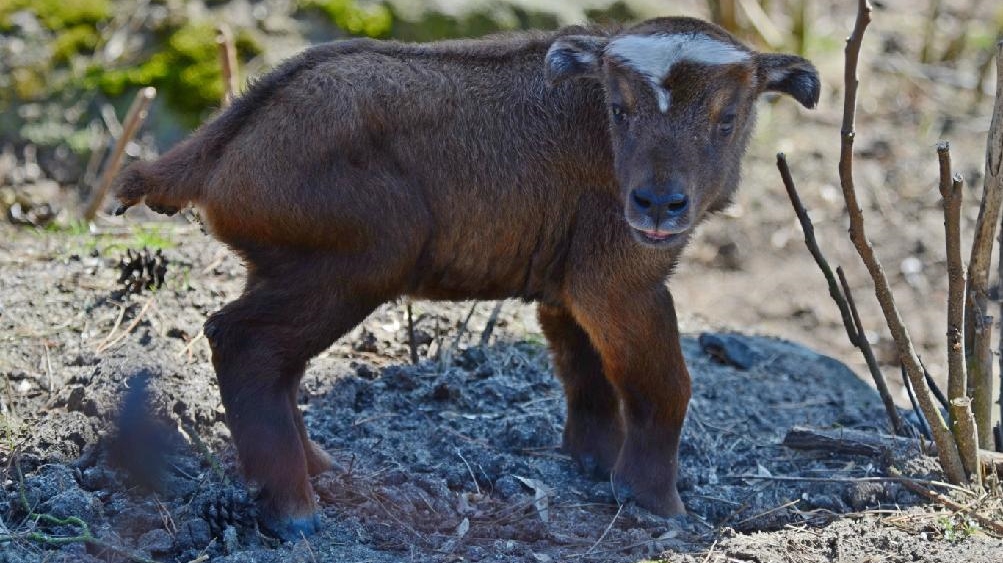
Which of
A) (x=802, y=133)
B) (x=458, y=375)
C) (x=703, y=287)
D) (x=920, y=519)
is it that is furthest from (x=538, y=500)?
(x=802, y=133)

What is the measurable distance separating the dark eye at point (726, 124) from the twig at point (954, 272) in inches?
36.8

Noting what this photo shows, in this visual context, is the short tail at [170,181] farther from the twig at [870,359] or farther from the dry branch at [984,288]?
the dry branch at [984,288]

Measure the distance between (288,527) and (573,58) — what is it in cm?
250

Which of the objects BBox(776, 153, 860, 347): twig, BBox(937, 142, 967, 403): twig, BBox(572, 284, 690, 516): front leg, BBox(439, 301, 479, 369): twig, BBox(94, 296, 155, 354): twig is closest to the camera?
BBox(937, 142, 967, 403): twig

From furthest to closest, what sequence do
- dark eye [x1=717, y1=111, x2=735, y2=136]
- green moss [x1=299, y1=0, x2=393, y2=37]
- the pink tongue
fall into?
green moss [x1=299, y1=0, x2=393, y2=37], dark eye [x1=717, y1=111, x2=735, y2=136], the pink tongue

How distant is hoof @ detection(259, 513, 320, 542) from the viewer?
5.21 meters

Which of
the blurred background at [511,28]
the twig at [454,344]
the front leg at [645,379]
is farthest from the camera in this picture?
the blurred background at [511,28]

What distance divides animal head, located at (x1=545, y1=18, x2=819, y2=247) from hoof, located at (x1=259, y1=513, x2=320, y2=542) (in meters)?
1.96

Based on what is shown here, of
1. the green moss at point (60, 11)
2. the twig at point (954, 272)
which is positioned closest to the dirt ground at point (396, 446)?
the twig at point (954, 272)

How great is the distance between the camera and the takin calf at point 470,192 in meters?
5.23

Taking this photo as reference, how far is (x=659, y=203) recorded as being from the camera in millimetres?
5324

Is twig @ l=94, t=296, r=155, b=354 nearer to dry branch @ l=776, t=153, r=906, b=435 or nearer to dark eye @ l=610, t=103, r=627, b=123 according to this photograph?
dark eye @ l=610, t=103, r=627, b=123

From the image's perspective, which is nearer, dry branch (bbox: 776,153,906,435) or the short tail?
the short tail

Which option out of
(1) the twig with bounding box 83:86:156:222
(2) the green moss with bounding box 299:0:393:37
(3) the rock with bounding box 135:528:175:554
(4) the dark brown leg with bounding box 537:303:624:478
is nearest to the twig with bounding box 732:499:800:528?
(4) the dark brown leg with bounding box 537:303:624:478
